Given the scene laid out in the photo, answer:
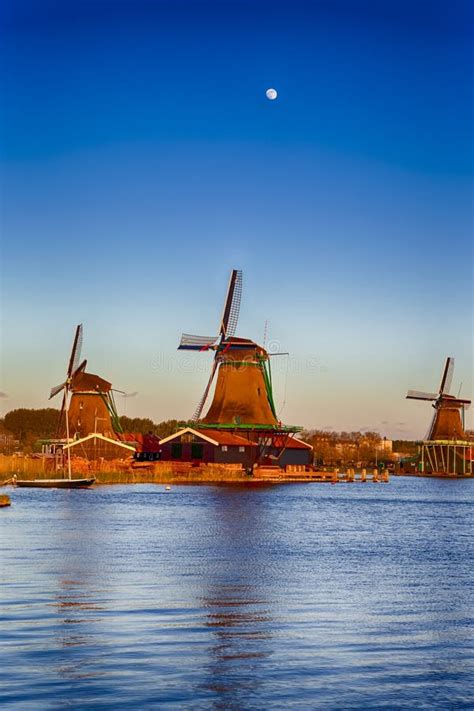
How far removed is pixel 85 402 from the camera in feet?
295

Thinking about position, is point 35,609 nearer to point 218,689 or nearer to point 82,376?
point 218,689

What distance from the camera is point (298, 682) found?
12.7 m

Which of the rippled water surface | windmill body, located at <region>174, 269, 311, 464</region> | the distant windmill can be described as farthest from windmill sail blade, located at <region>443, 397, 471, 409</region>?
the rippled water surface

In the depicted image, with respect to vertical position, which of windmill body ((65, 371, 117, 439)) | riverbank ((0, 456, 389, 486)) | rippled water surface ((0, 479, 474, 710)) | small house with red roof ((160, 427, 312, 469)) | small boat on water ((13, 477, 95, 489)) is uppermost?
windmill body ((65, 371, 117, 439))

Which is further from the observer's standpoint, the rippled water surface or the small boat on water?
the small boat on water

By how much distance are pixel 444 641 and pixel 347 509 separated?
37.9m

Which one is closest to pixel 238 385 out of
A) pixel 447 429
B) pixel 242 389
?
pixel 242 389

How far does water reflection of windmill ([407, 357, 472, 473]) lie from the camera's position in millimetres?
119812

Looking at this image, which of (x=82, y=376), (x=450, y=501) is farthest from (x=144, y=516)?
(x=82, y=376)

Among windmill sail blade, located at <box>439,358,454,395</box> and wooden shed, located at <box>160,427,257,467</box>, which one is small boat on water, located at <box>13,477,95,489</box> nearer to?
wooden shed, located at <box>160,427,257,467</box>

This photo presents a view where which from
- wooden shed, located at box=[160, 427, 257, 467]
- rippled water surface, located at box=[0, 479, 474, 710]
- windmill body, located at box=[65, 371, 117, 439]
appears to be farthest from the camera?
windmill body, located at box=[65, 371, 117, 439]

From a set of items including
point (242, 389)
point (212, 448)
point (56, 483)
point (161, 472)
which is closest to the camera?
point (56, 483)

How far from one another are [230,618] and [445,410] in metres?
105

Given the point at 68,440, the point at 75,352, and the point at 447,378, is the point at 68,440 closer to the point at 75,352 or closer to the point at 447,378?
the point at 75,352
